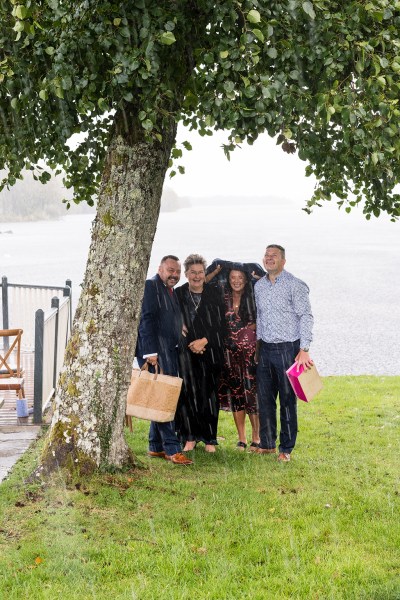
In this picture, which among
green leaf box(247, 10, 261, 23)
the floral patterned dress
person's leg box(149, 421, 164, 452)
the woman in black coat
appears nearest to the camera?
green leaf box(247, 10, 261, 23)

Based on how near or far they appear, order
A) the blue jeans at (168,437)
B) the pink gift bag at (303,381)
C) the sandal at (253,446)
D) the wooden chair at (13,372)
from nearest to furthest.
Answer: the pink gift bag at (303,381), the blue jeans at (168,437), the sandal at (253,446), the wooden chair at (13,372)

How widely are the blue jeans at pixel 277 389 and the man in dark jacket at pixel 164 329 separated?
0.98 m

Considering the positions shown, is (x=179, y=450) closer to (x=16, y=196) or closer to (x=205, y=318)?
(x=205, y=318)

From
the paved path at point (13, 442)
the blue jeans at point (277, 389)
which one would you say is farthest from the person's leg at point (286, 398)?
the paved path at point (13, 442)

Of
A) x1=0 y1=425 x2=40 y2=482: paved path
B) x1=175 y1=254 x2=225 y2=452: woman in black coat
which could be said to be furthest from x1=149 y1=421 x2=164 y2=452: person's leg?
x1=0 y1=425 x2=40 y2=482: paved path

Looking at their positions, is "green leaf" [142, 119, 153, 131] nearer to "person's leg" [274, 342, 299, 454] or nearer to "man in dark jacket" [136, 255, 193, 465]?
"man in dark jacket" [136, 255, 193, 465]

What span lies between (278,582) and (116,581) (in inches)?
44.8

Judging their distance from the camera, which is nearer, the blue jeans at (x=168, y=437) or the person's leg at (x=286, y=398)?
the person's leg at (x=286, y=398)

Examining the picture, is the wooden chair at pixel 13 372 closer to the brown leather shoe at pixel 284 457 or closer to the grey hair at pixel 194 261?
the grey hair at pixel 194 261

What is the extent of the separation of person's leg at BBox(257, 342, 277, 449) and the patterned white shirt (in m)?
0.28

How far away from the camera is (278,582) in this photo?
520 centimetres

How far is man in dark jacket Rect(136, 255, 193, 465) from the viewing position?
816 cm

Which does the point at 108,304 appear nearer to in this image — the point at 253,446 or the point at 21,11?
the point at 21,11

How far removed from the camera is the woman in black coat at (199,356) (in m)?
8.45
